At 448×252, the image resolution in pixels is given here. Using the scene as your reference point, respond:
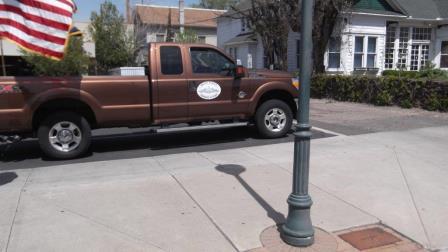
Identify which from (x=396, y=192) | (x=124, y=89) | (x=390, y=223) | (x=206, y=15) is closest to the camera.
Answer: (x=390, y=223)

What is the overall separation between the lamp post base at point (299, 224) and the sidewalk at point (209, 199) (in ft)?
1.12

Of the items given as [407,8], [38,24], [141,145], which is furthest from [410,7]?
[38,24]

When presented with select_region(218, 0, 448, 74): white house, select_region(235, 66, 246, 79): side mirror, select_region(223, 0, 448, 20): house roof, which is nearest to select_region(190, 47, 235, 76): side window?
select_region(235, 66, 246, 79): side mirror

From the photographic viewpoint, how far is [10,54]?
898 inches

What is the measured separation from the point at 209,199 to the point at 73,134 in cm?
329

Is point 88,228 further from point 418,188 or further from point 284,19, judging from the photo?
point 284,19

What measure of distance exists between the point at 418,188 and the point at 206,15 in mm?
47383

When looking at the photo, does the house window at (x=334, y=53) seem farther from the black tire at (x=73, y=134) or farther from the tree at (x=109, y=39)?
the black tire at (x=73, y=134)

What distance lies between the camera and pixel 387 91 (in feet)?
45.0

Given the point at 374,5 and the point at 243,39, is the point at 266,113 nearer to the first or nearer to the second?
the point at 374,5

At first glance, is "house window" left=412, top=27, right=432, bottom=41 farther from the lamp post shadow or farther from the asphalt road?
the lamp post shadow

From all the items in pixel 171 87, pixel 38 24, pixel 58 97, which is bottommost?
pixel 58 97

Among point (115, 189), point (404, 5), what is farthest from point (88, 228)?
point (404, 5)

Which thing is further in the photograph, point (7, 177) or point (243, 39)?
point (243, 39)
